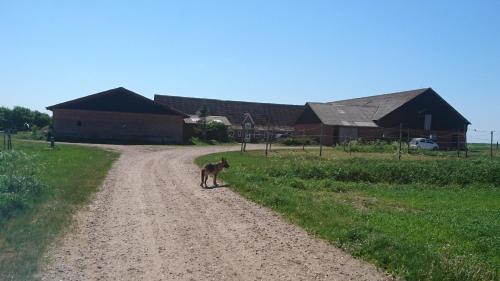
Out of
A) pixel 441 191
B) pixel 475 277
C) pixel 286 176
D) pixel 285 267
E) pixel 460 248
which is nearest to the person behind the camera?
pixel 475 277

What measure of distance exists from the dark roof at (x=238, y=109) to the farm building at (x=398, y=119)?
14.5 meters

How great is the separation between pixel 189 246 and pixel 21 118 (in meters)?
78.2

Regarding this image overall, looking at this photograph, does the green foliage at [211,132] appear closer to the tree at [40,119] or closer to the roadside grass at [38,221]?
the tree at [40,119]

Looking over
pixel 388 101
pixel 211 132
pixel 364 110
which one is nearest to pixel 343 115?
pixel 364 110

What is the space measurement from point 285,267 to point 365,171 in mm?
14704

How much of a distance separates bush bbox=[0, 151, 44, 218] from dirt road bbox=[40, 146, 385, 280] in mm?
1363

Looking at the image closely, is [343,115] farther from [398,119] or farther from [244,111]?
[244,111]

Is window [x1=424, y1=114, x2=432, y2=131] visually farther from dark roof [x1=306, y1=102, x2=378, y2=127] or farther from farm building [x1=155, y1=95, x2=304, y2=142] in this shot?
farm building [x1=155, y1=95, x2=304, y2=142]

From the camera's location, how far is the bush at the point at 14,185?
10289 mm

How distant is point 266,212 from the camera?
11.8m

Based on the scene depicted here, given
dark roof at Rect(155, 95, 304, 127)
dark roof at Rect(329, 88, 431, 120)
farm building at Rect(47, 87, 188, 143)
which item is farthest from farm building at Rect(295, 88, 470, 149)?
farm building at Rect(47, 87, 188, 143)

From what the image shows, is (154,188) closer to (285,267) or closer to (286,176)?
(286,176)

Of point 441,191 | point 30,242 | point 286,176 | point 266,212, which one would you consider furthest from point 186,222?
point 441,191

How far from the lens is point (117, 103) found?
49.7m
